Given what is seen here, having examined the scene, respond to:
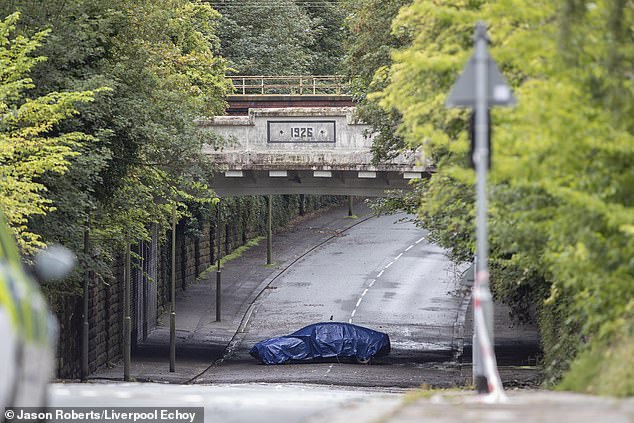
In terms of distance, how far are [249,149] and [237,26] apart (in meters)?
27.2

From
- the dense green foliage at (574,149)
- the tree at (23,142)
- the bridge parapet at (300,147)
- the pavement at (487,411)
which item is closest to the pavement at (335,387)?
the pavement at (487,411)

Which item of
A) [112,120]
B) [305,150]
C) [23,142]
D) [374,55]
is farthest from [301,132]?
[23,142]

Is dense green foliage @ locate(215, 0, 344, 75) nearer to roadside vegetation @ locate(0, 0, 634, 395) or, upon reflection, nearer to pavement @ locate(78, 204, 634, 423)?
pavement @ locate(78, 204, 634, 423)

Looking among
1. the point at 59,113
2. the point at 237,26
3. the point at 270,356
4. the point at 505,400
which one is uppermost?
the point at 237,26

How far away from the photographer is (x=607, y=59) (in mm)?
13852

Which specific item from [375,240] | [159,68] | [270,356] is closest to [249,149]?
[159,68]

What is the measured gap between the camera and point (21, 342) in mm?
7398

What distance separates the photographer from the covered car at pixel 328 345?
38.6 m

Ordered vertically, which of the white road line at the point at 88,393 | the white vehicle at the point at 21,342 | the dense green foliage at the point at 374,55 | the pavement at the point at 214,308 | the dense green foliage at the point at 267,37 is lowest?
the pavement at the point at 214,308

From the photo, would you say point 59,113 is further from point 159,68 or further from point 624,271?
point 624,271

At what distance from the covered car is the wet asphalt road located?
37 centimetres

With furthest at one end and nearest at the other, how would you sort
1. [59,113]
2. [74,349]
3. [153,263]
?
1. [153,263]
2. [74,349]
3. [59,113]

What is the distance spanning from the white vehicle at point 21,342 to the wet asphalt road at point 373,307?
2276 cm

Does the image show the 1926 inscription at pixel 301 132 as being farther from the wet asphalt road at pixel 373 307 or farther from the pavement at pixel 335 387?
the pavement at pixel 335 387
